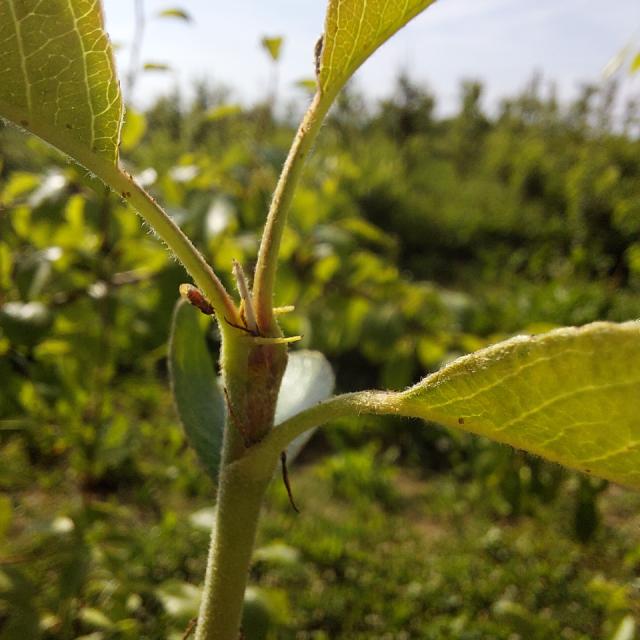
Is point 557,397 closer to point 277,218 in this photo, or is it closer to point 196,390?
point 277,218

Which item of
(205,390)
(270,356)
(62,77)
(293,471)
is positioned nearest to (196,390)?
(205,390)

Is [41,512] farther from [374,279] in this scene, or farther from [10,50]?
[10,50]

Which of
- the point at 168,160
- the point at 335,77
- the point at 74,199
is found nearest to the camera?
the point at 335,77

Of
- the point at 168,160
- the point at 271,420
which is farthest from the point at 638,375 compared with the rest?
the point at 168,160

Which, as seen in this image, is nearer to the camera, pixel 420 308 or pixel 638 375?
pixel 638 375

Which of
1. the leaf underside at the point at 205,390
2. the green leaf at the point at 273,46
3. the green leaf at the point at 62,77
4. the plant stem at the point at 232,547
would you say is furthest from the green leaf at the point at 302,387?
the green leaf at the point at 273,46

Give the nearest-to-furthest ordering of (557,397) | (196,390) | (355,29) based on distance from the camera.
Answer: (557,397), (355,29), (196,390)

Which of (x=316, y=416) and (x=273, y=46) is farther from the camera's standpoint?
(x=273, y=46)
